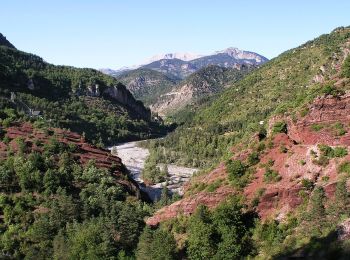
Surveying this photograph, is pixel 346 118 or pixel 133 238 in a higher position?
pixel 346 118

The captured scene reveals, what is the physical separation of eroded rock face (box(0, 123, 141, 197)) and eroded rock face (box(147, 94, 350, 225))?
28951 millimetres

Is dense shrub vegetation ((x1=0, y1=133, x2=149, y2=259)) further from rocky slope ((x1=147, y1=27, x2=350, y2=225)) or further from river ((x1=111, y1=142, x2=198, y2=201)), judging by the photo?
river ((x1=111, y1=142, x2=198, y2=201))

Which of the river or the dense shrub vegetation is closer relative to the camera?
the dense shrub vegetation

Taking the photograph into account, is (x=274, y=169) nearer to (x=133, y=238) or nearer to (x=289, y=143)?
(x=289, y=143)

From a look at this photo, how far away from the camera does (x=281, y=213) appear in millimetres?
57906

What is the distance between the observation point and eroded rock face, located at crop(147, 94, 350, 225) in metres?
58.1

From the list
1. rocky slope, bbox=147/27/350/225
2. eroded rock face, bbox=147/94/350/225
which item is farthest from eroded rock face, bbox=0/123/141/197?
eroded rock face, bbox=147/94/350/225

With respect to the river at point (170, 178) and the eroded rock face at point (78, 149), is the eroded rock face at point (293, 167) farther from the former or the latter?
the river at point (170, 178)

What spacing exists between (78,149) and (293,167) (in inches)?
2118

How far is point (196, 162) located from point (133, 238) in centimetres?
12922

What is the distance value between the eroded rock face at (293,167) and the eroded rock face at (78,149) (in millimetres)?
28951

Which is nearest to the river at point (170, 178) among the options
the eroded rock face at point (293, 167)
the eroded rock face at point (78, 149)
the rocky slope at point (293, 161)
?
the eroded rock face at point (78, 149)

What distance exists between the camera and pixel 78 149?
101 metres

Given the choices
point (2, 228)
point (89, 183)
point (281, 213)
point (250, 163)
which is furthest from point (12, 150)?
point (281, 213)
